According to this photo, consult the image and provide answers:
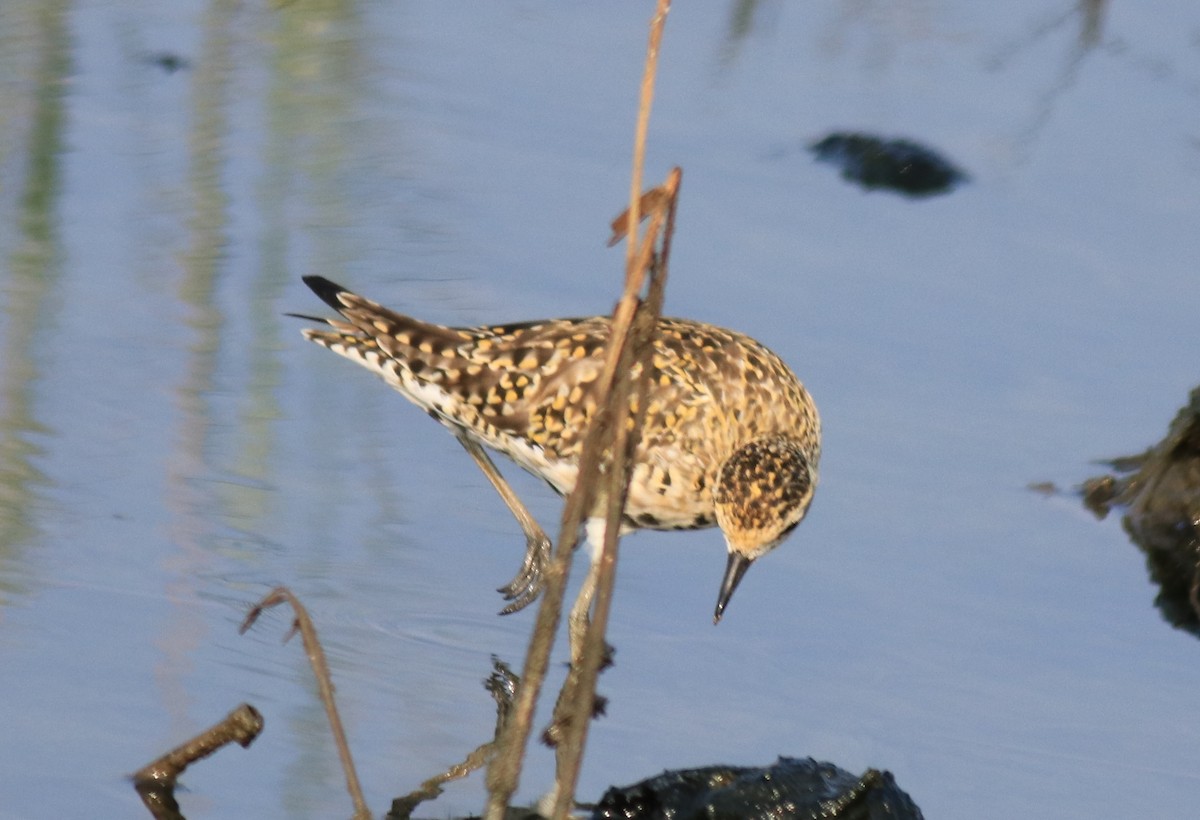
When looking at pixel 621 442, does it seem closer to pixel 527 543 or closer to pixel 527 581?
pixel 527 581

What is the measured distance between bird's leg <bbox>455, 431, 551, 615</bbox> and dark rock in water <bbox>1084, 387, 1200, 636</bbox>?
2252mm

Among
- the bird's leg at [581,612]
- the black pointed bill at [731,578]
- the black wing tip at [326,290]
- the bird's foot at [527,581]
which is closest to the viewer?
the black pointed bill at [731,578]

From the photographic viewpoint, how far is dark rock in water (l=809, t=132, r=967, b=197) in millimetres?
10961

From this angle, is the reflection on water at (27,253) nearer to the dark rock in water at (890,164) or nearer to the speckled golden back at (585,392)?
the speckled golden back at (585,392)

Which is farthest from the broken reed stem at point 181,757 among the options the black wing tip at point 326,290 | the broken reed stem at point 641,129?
the black wing tip at point 326,290

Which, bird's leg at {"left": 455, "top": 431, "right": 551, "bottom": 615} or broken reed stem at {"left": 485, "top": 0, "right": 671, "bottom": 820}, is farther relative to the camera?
bird's leg at {"left": 455, "top": 431, "right": 551, "bottom": 615}

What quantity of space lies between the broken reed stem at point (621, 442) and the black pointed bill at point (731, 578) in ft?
7.09

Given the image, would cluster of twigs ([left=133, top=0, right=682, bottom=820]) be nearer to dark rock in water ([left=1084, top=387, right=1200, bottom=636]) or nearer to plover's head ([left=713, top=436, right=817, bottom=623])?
plover's head ([left=713, top=436, right=817, bottom=623])

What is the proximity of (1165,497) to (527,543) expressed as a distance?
2.52 m

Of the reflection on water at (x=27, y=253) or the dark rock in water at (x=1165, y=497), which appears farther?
the dark rock in water at (x=1165, y=497)

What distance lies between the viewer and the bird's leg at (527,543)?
22.8 ft

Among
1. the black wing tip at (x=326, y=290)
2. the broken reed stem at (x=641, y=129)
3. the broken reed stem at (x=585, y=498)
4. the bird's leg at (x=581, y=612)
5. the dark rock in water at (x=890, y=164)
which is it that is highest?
the broken reed stem at (x=641, y=129)

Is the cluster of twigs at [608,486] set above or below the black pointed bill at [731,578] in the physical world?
above

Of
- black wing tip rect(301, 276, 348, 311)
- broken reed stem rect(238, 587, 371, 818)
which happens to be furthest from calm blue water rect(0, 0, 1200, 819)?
broken reed stem rect(238, 587, 371, 818)
